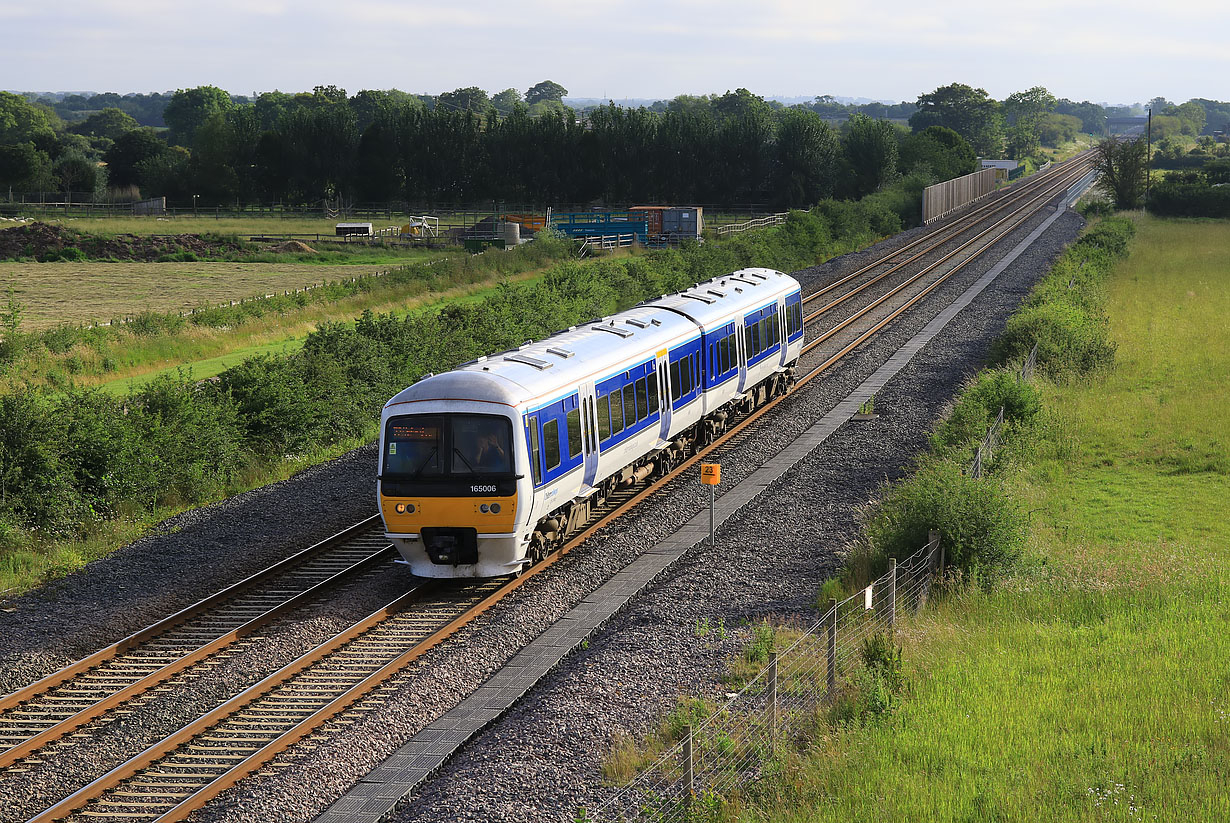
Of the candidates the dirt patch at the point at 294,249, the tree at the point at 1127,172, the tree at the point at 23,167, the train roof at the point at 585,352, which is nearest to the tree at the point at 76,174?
the tree at the point at 23,167

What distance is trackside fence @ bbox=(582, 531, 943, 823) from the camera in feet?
31.4

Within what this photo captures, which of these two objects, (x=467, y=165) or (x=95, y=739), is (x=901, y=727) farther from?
(x=467, y=165)

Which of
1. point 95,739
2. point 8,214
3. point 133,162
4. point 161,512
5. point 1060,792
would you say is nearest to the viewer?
point 1060,792

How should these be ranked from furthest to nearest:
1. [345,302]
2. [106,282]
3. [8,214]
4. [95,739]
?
[8,214]
[106,282]
[345,302]
[95,739]

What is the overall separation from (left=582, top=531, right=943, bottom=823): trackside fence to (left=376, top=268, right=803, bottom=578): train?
476 cm

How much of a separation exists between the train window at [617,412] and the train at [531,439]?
1.3 inches

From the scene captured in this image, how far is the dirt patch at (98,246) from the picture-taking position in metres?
76.6

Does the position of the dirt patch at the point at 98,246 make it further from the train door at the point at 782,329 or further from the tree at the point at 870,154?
the train door at the point at 782,329

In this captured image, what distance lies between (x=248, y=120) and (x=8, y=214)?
23.6 m

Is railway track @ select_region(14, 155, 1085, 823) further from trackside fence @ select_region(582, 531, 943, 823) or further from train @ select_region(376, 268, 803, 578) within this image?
trackside fence @ select_region(582, 531, 943, 823)

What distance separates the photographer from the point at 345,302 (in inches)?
1983

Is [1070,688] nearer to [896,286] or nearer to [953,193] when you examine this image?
[896,286]

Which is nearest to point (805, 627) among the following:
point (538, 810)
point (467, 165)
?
point (538, 810)

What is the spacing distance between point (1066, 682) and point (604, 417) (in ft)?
30.3
